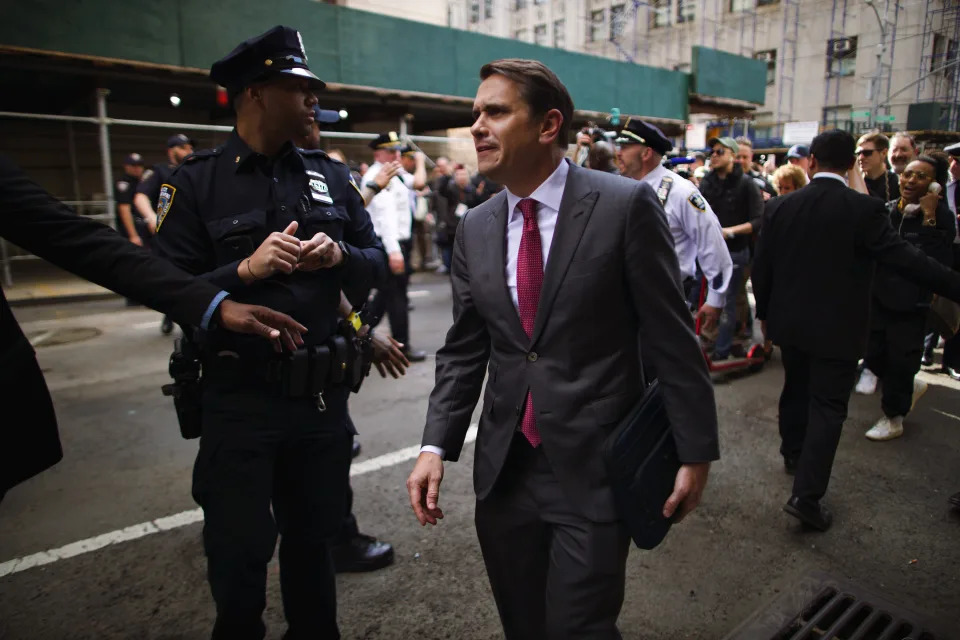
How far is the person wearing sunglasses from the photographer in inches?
230

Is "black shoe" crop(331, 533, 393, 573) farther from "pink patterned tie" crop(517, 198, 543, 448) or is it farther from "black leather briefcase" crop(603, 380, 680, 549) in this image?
"black leather briefcase" crop(603, 380, 680, 549)

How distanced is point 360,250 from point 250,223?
46 cm

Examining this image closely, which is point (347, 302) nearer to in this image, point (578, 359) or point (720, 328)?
point (578, 359)

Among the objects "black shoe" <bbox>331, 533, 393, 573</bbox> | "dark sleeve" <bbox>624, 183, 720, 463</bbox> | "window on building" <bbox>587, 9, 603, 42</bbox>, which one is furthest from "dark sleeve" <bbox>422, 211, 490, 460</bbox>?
"window on building" <bbox>587, 9, 603, 42</bbox>

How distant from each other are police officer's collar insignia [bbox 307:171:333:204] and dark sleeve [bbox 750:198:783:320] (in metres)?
2.80

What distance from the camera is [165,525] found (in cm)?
369

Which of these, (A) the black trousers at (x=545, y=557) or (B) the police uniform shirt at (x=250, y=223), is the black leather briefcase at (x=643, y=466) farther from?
(B) the police uniform shirt at (x=250, y=223)

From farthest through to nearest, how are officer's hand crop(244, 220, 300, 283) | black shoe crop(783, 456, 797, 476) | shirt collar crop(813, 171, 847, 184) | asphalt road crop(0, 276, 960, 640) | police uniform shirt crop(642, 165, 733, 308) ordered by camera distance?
police uniform shirt crop(642, 165, 733, 308) < black shoe crop(783, 456, 797, 476) < shirt collar crop(813, 171, 847, 184) < asphalt road crop(0, 276, 960, 640) < officer's hand crop(244, 220, 300, 283)

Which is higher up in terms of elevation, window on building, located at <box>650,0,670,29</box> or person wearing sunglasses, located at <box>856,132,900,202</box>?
window on building, located at <box>650,0,670,29</box>

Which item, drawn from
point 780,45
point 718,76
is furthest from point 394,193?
point 780,45

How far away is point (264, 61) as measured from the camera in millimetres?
2244

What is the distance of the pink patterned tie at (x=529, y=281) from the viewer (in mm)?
1896

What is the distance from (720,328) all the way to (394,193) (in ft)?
12.3

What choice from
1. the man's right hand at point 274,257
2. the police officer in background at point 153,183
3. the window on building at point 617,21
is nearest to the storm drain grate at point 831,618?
the man's right hand at point 274,257
